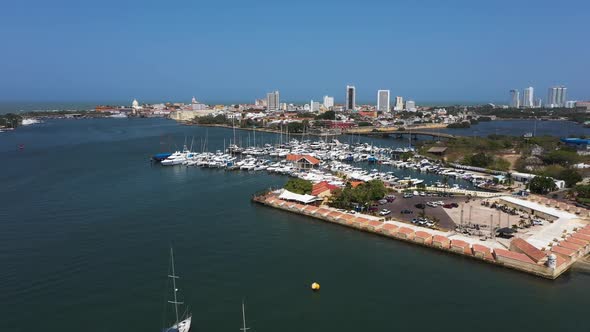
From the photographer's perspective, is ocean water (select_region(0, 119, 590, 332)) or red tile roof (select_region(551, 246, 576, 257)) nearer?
ocean water (select_region(0, 119, 590, 332))

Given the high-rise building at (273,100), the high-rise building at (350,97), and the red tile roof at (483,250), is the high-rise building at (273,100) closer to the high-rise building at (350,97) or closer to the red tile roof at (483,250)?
the high-rise building at (350,97)

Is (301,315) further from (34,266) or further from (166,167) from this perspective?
(166,167)

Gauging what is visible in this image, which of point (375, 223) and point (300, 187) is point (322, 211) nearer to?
point (375, 223)

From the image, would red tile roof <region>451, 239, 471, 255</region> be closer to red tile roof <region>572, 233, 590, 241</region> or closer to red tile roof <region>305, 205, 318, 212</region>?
red tile roof <region>572, 233, 590, 241</region>

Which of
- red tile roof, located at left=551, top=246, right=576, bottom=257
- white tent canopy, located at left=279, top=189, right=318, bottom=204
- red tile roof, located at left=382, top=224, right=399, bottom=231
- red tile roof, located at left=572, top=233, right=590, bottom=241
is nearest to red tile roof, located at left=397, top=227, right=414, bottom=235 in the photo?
red tile roof, located at left=382, top=224, right=399, bottom=231

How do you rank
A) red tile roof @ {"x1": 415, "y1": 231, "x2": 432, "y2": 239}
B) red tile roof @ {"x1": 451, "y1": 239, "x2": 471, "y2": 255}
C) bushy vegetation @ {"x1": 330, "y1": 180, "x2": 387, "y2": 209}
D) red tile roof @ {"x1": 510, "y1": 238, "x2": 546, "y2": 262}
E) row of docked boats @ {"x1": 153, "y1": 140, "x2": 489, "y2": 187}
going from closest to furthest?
red tile roof @ {"x1": 510, "y1": 238, "x2": 546, "y2": 262}
red tile roof @ {"x1": 451, "y1": 239, "x2": 471, "y2": 255}
red tile roof @ {"x1": 415, "y1": 231, "x2": 432, "y2": 239}
bushy vegetation @ {"x1": 330, "y1": 180, "x2": 387, "y2": 209}
row of docked boats @ {"x1": 153, "y1": 140, "x2": 489, "y2": 187}

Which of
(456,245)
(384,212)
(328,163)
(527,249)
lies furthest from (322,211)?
(328,163)
